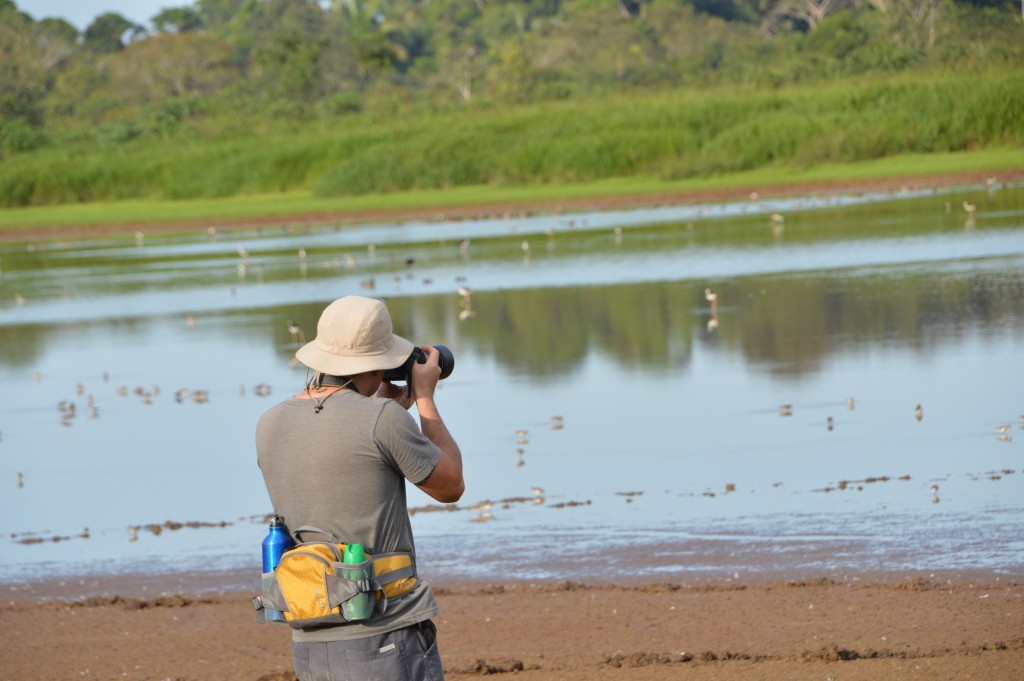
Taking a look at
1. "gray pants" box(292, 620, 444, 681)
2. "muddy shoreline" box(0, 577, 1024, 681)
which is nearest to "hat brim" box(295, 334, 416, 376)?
"gray pants" box(292, 620, 444, 681)

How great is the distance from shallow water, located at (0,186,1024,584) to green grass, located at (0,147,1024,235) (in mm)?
8774

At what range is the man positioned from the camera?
4004 mm

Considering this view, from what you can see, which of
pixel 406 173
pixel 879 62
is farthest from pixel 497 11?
pixel 406 173

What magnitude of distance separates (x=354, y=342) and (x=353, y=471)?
13.3 inches

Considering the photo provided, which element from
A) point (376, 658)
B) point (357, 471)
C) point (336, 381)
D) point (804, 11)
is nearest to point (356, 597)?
point (376, 658)

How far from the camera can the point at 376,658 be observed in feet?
13.2

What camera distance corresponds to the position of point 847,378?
1152 centimetres

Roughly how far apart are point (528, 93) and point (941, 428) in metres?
44.8

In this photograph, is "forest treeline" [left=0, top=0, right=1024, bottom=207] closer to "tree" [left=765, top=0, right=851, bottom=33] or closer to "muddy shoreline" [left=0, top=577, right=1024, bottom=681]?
"tree" [left=765, top=0, right=851, bottom=33]

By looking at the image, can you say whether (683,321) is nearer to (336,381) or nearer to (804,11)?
(336,381)

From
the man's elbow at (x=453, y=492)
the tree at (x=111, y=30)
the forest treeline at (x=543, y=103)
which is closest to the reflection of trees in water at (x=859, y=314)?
the man's elbow at (x=453, y=492)

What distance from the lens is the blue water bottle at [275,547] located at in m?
4.06

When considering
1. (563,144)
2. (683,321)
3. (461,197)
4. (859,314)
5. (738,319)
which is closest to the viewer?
(859,314)

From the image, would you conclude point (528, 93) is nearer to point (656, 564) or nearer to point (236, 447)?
point (236, 447)
